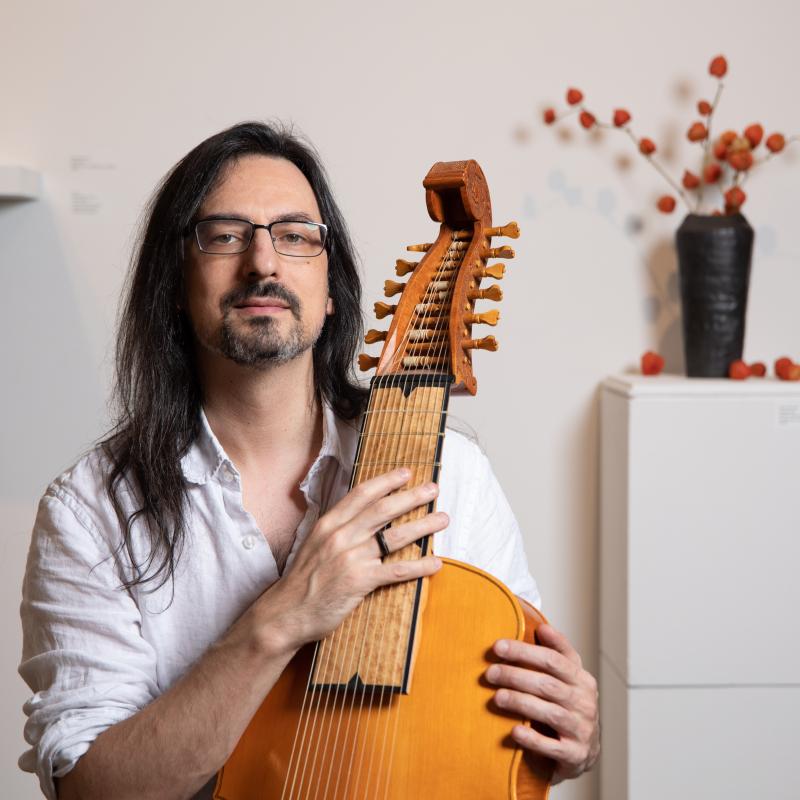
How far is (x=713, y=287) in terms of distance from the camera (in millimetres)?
2258

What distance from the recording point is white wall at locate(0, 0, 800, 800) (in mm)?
2424

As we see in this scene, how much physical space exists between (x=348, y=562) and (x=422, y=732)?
188 millimetres

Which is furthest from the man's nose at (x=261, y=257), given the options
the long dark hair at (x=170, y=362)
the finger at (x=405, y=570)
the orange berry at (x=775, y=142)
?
the orange berry at (x=775, y=142)

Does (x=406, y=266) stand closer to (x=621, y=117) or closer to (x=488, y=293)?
(x=488, y=293)

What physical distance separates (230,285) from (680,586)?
4.27 ft

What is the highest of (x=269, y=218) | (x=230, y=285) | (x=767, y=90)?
(x=767, y=90)

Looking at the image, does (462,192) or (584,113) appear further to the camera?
(584,113)

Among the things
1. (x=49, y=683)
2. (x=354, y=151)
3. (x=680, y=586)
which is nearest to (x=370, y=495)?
(x=49, y=683)

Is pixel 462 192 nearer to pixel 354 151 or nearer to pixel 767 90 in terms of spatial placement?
pixel 354 151

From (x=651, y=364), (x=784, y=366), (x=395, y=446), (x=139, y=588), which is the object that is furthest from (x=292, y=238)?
(x=784, y=366)

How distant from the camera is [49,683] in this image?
4.12 ft

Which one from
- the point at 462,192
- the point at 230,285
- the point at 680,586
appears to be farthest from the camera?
the point at 680,586

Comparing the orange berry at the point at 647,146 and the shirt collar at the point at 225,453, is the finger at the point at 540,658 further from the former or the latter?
the orange berry at the point at 647,146

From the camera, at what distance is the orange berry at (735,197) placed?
7.49 feet
